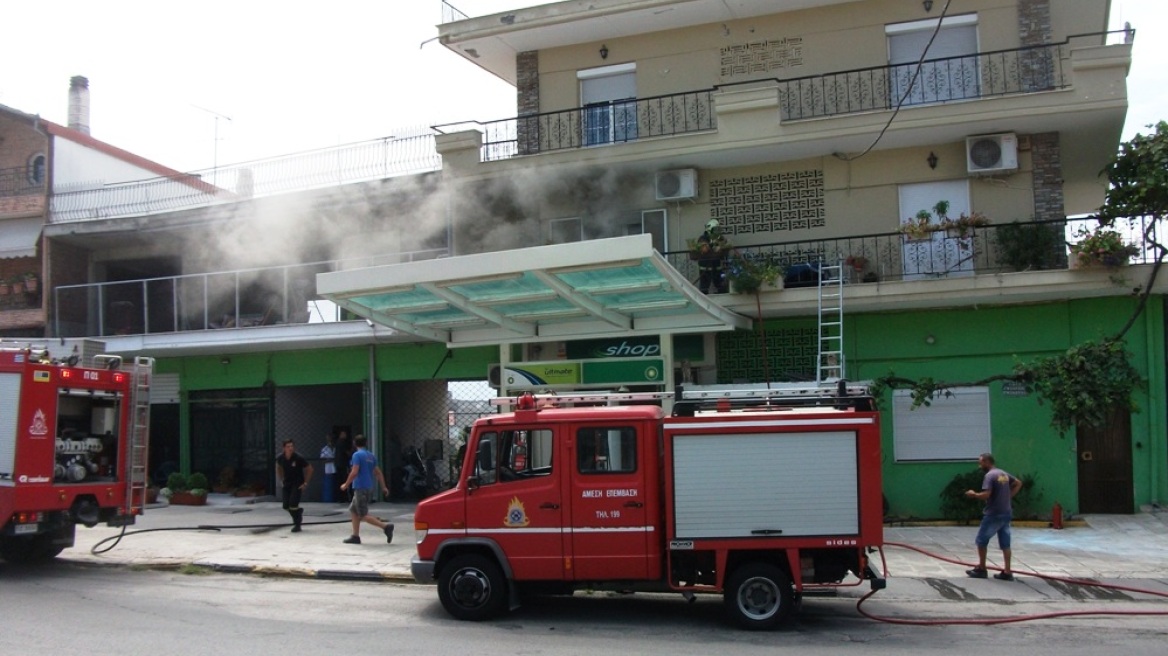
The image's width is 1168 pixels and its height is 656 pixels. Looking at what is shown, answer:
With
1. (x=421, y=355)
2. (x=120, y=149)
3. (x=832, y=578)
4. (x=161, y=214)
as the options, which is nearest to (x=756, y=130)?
(x=421, y=355)

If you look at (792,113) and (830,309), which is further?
(792,113)

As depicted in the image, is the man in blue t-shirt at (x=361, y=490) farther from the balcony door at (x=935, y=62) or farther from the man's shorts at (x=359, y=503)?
the balcony door at (x=935, y=62)

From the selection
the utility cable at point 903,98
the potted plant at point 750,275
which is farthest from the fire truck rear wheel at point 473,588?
the utility cable at point 903,98

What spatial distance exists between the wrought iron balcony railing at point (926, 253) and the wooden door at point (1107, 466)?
277 cm

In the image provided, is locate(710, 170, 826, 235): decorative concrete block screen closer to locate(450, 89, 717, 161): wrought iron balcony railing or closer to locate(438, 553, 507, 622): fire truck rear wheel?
locate(450, 89, 717, 161): wrought iron balcony railing

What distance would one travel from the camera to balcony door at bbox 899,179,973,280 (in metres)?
15.9

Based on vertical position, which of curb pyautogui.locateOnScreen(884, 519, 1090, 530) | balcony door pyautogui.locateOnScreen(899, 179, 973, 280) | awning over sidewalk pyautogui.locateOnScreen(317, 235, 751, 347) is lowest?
curb pyautogui.locateOnScreen(884, 519, 1090, 530)

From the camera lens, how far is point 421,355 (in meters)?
19.1

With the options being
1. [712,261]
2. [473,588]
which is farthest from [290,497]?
[712,261]

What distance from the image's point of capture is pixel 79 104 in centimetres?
2695

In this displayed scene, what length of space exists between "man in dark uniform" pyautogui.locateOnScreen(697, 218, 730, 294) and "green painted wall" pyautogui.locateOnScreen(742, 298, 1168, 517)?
61.4 inches

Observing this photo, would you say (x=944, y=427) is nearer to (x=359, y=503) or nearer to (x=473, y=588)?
(x=359, y=503)

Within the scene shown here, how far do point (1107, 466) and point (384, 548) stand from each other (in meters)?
11.6

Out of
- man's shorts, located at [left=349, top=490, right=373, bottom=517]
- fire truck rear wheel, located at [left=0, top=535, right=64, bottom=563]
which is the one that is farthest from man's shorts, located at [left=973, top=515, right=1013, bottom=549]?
fire truck rear wheel, located at [left=0, top=535, right=64, bottom=563]
